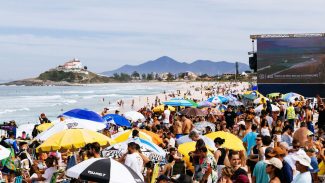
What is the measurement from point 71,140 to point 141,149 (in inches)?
48.9

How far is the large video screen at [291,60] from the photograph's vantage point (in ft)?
111

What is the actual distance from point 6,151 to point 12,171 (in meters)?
0.41

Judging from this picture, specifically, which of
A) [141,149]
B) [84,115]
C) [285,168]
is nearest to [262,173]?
[285,168]

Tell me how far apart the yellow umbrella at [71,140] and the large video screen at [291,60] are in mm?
25756

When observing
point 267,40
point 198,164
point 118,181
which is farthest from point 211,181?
point 267,40

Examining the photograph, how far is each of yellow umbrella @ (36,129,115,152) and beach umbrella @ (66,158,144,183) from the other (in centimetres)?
307

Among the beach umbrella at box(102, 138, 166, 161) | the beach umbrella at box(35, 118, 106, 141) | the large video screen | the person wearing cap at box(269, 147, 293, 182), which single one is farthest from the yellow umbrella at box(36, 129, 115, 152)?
the large video screen

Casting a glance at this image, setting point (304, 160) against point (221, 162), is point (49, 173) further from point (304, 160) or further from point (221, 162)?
point (304, 160)

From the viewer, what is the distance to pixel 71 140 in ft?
29.9

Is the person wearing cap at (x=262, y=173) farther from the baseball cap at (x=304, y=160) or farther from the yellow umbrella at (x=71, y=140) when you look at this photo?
the yellow umbrella at (x=71, y=140)

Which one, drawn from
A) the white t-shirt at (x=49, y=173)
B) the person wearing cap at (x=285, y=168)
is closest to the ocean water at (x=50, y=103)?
the white t-shirt at (x=49, y=173)

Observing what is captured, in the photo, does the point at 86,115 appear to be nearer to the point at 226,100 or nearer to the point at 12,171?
the point at 12,171

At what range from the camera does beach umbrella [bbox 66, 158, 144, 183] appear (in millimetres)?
5801

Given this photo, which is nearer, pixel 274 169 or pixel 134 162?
pixel 274 169
